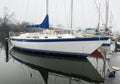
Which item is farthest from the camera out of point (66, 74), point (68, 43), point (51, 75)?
point (68, 43)

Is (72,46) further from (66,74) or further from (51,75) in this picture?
(51,75)

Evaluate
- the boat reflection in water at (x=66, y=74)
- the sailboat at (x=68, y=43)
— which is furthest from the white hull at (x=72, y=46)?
the boat reflection in water at (x=66, y=74)

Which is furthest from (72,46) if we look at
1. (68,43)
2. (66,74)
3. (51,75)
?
(51,75)

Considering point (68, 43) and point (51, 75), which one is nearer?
point (51, 75)

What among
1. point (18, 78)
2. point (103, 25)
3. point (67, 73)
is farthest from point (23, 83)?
point (103, 25)

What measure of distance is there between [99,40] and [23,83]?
11715 millimetres

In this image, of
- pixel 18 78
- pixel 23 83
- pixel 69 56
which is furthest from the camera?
pixel 69 56

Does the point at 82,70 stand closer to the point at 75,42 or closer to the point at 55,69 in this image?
the point at 55,69

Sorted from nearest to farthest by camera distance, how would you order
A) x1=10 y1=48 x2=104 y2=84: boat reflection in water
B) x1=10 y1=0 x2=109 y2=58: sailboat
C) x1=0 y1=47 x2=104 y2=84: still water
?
x1=0 y1=47 x2=104 y2=84: still water → x1=10 y1=48 x2=104 y2=84: boat reflection in water → x1=10 y1=0 x2=109 y2=58: sailboat

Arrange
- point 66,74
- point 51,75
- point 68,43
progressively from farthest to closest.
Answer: point 68,43 < point 66,74 < point 51,75

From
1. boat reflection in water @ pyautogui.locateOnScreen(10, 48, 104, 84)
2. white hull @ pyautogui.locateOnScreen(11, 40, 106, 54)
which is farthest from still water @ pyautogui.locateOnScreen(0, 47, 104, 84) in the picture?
white hull @ pyautogui.locateOnScreen(11, 40, 106, 54)

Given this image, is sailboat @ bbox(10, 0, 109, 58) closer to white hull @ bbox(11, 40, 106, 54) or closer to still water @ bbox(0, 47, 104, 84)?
white hull @ bbox(11, 40, 106, 54)

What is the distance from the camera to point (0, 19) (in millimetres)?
78438

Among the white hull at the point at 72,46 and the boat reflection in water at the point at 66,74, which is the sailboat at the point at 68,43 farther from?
the boat reflection in water at the point at 66,74
